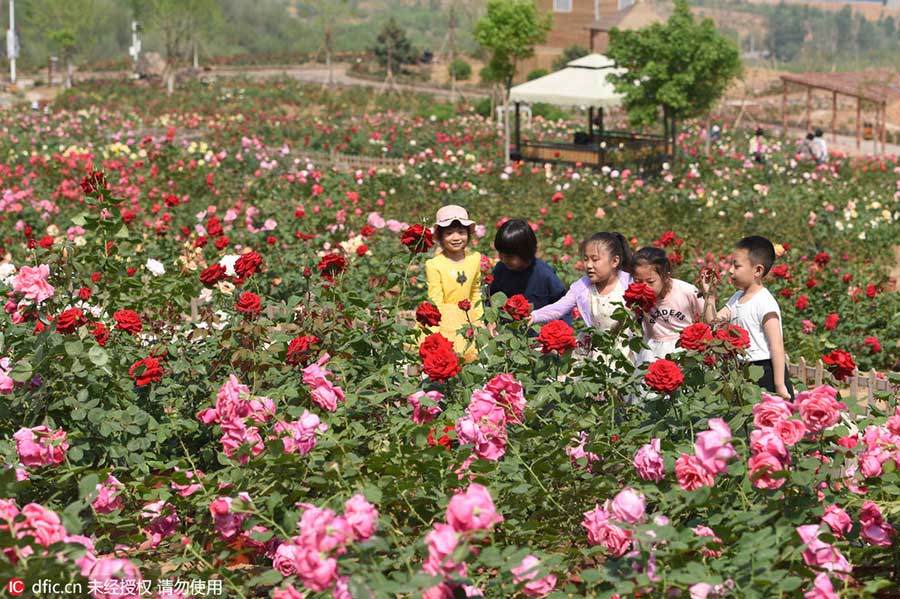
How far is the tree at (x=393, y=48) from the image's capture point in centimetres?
4469

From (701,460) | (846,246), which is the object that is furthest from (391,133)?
(701,460)

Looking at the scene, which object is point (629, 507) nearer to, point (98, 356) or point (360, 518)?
point (360, 518)

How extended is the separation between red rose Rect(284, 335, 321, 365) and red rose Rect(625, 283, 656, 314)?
1085 mm

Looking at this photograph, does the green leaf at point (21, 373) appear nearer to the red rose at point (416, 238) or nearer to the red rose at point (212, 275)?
the red rose at point (212, 275)

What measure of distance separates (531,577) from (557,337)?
3.00 ft

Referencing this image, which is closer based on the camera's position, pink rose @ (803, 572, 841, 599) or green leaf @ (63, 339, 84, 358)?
pink rose @ (803, 572, 841, 599)

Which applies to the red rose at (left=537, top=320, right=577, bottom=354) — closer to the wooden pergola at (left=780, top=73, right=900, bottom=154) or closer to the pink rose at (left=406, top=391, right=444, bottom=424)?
the pink rose at (left=406, top=391, right=444, bottom=424)

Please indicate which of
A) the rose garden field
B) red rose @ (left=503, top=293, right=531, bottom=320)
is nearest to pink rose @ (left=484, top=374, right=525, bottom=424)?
the rose garden field

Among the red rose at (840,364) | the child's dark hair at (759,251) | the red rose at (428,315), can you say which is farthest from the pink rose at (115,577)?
the child's dark hair at (759,251)

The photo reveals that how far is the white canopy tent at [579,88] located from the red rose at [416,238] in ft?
41.7

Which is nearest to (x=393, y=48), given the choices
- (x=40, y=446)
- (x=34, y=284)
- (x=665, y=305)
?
(x=665, y=305)

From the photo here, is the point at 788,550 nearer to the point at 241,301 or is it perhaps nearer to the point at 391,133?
the point at 241,301

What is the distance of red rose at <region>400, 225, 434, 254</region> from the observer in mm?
4375

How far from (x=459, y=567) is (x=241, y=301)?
1.70 meters
